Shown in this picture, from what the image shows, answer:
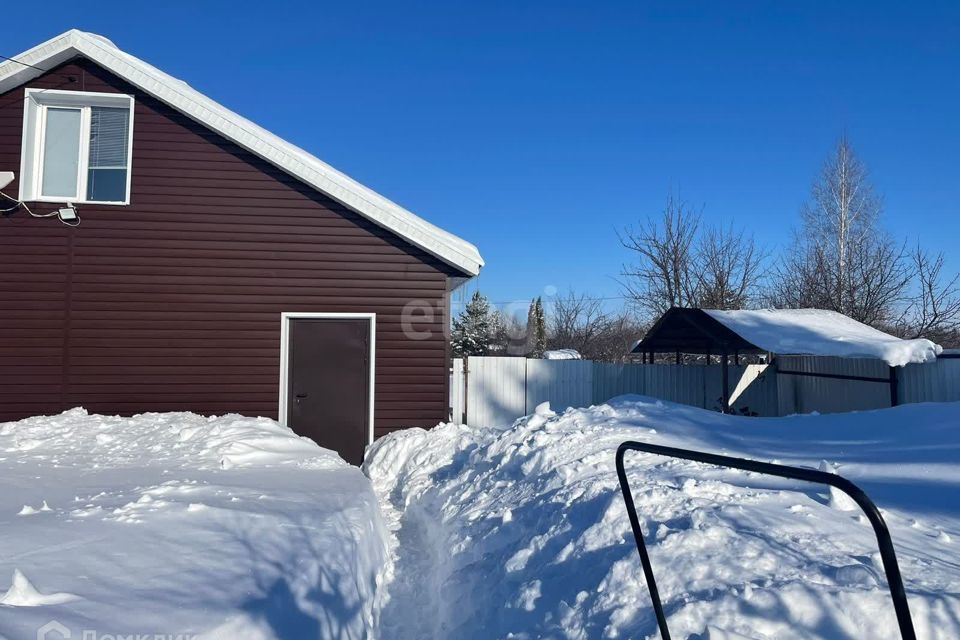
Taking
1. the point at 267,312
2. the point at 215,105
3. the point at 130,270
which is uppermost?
the point at 215,105

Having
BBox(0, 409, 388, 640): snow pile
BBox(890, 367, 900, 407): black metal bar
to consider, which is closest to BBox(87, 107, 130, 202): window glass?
BBox(0, 409, 388, 640): snow pile

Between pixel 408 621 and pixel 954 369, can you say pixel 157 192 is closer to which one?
pixel 408 621

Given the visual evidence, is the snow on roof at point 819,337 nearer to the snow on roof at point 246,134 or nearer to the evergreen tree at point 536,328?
the snow on roof at point 246,134

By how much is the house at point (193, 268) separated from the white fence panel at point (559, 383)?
4393 mm

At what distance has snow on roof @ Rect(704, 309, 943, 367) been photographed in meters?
9.73

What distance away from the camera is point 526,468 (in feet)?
19.5

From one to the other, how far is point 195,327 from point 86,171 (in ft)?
9.59

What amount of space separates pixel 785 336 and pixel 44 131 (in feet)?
43.4

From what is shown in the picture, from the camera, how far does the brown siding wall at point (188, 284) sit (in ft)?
27.6

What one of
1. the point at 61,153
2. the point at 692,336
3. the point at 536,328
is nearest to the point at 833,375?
the point at 692,336

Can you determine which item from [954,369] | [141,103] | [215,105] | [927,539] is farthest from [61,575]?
[954,369]

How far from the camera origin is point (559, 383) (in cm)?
1341

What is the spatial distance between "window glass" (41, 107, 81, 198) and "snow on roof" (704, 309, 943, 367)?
11574 mm

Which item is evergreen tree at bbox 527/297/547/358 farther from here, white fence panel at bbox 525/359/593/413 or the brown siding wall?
the brown siding wall
